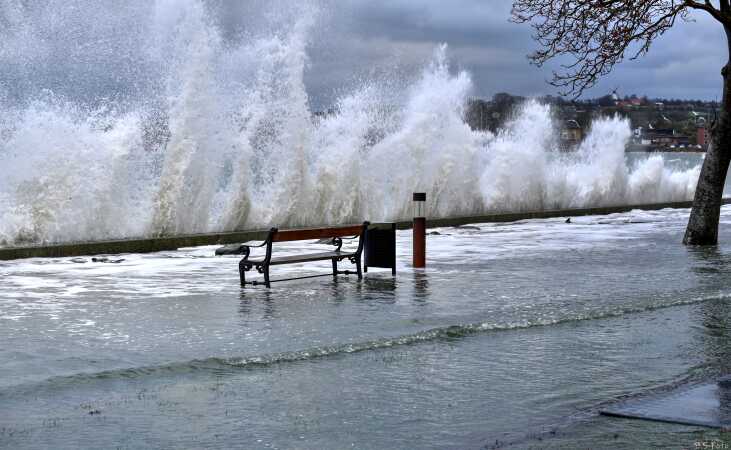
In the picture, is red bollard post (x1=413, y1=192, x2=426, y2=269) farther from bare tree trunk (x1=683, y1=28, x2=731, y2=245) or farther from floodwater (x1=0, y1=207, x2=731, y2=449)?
bare tree trunk (x1=683, y1=28, x2=731, y2=245)

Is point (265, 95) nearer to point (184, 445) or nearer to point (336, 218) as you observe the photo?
point (336, 218)

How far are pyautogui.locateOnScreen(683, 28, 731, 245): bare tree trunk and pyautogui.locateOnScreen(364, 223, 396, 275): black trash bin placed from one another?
709cm

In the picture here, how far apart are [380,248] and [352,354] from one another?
576cm

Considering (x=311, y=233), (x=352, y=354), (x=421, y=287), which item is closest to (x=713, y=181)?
(x=421, y=287)

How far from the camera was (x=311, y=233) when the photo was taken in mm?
12469

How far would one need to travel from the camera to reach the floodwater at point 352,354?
561cm

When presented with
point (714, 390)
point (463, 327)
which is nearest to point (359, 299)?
point (463, 327)

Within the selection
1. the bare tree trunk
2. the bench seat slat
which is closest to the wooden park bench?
the bench seat slat

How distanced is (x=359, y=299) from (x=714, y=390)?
5.21 metres

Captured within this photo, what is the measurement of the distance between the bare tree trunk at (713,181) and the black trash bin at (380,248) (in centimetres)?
709

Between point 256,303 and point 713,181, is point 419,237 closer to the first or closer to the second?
point 256,303

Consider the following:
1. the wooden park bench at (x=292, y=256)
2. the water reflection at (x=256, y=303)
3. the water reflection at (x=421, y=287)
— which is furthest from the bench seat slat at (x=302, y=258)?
the water reflection at (x=421, y=287)

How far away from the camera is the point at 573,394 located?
6.46m

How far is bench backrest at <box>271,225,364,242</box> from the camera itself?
1203 centimetres
